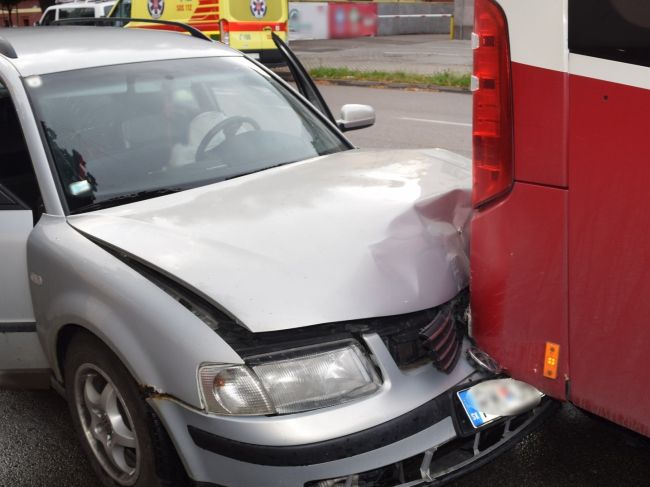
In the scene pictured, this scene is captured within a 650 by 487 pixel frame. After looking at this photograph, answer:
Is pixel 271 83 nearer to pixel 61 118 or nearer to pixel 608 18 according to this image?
pixel 61 118

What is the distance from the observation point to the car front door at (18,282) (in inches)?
119

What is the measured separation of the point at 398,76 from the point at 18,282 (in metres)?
14.6

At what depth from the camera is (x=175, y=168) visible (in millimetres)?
3352

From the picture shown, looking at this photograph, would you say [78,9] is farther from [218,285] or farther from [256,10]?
[218,285]

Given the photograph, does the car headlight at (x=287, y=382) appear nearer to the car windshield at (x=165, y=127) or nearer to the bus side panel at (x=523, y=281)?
the bus side panel at (x=523, y=281)

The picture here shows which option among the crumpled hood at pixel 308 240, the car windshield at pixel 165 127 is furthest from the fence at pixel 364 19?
the crumpled hood at pixel 308 240

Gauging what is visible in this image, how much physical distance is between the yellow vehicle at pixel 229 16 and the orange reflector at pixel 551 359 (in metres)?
16.5

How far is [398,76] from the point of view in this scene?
16.9 metres

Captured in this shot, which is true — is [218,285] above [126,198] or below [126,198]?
below

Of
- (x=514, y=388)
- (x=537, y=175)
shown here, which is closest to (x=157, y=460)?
(x=514, y=388)

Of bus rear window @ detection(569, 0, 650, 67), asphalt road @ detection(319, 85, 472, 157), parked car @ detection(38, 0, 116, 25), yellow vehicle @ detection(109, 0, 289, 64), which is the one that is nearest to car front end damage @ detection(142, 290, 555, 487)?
bus rear window @ detection(569, 0, 650, 67)

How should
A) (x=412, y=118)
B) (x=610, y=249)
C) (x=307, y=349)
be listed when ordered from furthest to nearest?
1. (x=412, y=118)
2. (x=307, y=349)
3. (x=610, y=249)

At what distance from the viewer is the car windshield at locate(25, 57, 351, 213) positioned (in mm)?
3162

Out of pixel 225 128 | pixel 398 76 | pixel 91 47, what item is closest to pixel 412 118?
pixel 398 76
